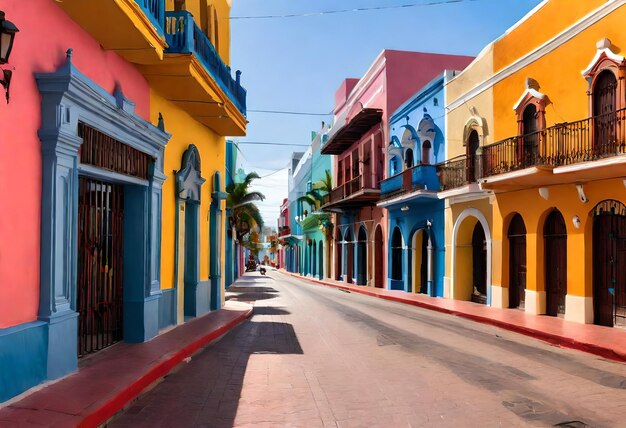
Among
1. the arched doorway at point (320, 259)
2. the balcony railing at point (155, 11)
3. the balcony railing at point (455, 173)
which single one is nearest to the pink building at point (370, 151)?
the balcony railing at point (455, 173)

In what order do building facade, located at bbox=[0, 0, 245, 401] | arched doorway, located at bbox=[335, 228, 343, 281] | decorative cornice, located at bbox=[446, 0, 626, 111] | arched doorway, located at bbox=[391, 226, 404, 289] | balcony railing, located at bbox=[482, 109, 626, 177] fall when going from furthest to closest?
1. arched doorway, located at bbox=[335, 228, 343, 281]
2. arched doorway, located at bbox=[391, 226, 404, 289]
3. decorative cornice, located at bbox=[446, 0, 626, 111]
4. balcony railing, located at bbox=[482, 109, 626, 177]
5. building facade, located at bbox=[0, 0, 245, 401]

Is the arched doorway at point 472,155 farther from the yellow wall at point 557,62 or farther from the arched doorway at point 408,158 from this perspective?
the arched doorway at point 408,158

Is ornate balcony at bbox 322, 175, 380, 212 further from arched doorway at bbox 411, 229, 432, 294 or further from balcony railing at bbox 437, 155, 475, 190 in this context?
balcony railing at bbox 437, 155, 475, 190

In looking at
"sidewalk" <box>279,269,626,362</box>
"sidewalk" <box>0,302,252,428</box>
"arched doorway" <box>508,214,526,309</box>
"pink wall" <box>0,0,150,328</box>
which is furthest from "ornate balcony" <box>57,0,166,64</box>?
"arched doorway" <box>508,214,526,309</box>

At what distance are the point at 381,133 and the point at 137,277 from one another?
70.7 ft

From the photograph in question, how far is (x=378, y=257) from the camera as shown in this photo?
30.8 m

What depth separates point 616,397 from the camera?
6.57 m

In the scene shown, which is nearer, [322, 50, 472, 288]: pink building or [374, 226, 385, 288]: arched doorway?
[322, 50, 472, 288]: pink building

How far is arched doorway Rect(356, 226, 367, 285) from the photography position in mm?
33500

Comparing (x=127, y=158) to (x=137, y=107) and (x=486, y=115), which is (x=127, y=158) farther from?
(x=486, y=115)

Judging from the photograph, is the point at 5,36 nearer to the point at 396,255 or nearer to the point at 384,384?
the point at 384,384

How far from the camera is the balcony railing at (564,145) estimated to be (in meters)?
12.1

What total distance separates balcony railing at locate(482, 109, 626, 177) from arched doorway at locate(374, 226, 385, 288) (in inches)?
545

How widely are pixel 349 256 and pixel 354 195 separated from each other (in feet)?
24.4
